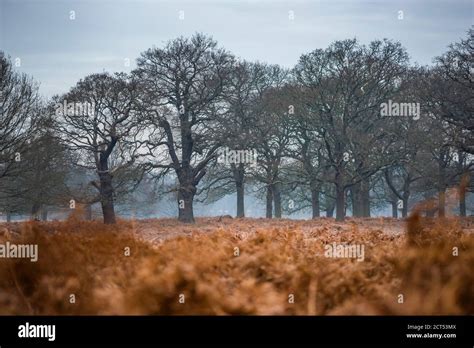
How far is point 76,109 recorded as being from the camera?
16500 mm

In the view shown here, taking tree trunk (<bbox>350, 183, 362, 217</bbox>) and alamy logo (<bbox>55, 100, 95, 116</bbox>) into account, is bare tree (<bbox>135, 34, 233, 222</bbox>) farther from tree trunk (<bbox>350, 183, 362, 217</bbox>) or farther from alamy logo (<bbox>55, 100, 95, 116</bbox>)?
tree trunk (<bbox>350, 183, 362, 217</bbox>)

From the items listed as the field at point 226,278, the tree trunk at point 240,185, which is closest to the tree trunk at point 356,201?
the tree trunk at point 240,185

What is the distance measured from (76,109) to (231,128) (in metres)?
5.69

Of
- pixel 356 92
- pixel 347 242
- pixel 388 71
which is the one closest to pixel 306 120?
pixel 356 92

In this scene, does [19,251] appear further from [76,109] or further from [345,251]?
[76,109]

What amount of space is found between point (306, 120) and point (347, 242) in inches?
570

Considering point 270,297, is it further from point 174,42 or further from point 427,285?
point 174,42

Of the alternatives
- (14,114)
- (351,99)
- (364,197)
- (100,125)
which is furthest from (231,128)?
(14,114)

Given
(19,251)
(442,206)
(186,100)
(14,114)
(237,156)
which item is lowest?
(19,251)
